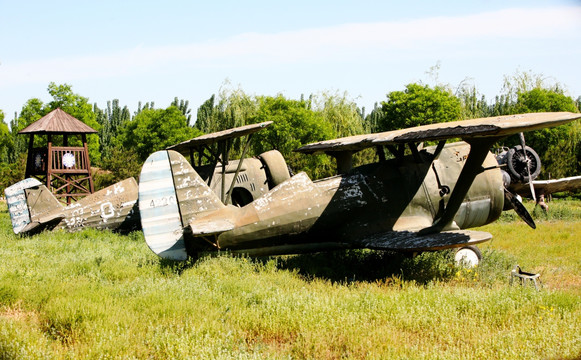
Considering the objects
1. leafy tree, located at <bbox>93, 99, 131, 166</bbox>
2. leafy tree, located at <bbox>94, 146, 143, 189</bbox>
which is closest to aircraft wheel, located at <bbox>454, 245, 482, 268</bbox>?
leafy tree, located at <bbox>94, 146, 143, 189</bbox>

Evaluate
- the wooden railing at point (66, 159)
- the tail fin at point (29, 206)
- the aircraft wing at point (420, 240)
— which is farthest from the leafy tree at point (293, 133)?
the aircraft wing at point (420, 240)

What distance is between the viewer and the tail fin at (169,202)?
28.8ft

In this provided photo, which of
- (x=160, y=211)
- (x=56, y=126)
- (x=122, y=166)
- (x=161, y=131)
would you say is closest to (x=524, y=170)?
(x=160, y=211)

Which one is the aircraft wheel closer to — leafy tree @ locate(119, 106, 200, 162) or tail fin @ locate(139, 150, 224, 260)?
tail fin @ locate(139, 150, 224, 260)

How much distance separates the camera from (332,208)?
30.8 ft

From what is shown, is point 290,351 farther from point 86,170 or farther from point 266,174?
point 86,170

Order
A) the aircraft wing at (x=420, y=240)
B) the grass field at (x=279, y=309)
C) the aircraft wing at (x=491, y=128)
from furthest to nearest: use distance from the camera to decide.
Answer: the aircraft wing at (x=420, y=240) < the aircraft wing at (x=491, y=128) < the grass field at (x=279, y=309)

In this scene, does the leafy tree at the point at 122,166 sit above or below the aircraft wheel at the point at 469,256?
above

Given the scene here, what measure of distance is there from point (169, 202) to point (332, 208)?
2.91 metres

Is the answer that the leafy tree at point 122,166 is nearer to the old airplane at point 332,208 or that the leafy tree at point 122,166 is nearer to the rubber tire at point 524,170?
the old airplane at point 332,208

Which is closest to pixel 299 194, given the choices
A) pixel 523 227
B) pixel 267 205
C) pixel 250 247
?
pixel 267 205

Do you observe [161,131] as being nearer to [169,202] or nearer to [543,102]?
[543,102]

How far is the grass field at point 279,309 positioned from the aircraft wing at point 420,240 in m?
0.61

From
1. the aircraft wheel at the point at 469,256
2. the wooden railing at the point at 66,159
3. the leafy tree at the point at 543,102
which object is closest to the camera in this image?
the aircraft wheel at the point at 469,256
